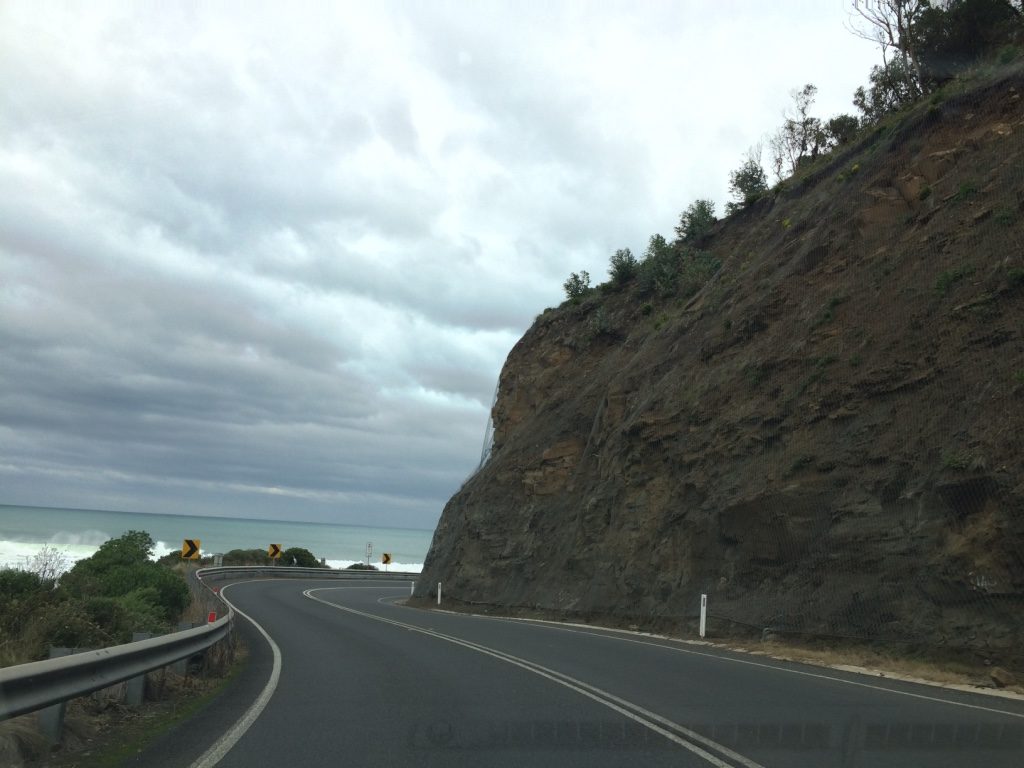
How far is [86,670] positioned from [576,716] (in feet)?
15.8

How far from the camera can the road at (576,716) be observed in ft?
24.9

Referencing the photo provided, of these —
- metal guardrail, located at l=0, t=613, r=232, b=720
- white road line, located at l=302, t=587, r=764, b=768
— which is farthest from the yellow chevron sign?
metal guardrail, located at l=0, t=613, r=232, b=720

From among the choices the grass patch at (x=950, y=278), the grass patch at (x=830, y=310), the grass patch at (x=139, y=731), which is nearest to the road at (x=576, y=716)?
the grass patch at (x=139, y=731)

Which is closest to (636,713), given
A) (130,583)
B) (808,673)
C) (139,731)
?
(139,731)

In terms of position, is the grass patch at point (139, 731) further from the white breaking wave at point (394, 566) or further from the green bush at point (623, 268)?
the white breaking wave at point (394, 566)

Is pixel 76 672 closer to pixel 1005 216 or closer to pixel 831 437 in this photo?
pixel 831 437

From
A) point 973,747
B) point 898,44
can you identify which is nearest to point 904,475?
point 973,747

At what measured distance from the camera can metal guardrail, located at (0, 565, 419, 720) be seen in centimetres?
602

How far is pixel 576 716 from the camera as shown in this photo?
9.41 metres

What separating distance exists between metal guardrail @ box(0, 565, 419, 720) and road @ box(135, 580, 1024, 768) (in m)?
0.74

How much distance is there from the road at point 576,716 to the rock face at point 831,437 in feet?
10.4

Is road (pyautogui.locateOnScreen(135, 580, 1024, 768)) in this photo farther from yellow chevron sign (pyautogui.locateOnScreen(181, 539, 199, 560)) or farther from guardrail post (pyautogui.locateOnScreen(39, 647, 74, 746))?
yellow chevron sign (pyautogui.locateOnScreen(181, 539, 199, 560))

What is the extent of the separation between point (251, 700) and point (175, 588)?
11.8m

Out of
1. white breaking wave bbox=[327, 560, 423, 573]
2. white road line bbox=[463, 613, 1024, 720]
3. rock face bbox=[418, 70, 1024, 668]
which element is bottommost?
white breaking wave bbox=[327, 560, 423, 573]
